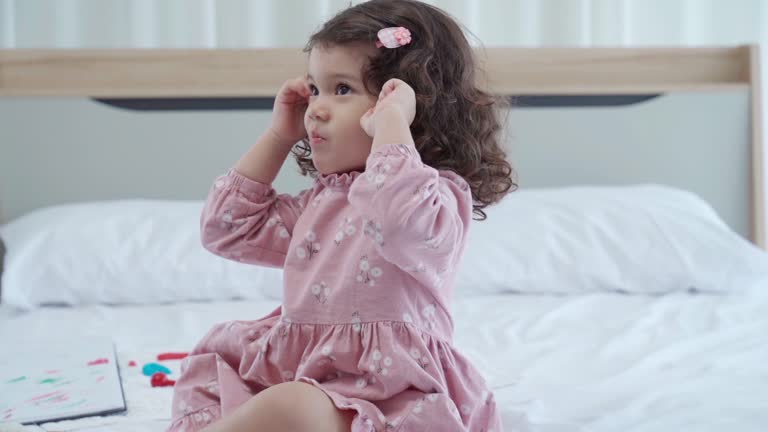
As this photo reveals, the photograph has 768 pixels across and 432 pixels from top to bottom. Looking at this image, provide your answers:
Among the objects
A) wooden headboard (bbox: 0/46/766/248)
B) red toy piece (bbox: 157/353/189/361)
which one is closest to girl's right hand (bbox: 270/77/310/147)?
red toy piece (bbox: 157/353/189/361)

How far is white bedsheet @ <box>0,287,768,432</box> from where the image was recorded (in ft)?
3.37

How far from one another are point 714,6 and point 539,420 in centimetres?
183

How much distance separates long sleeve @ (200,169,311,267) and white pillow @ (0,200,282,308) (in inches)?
28.8

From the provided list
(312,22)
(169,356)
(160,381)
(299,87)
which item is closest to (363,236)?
(299,87)

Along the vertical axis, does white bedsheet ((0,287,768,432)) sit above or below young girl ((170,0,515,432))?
below

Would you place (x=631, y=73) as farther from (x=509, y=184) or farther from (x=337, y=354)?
(x=337, y=354)

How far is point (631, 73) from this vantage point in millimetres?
2342

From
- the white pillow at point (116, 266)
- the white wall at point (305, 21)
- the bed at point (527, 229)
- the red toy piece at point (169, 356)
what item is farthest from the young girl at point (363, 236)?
the white wall at point (305, 21)

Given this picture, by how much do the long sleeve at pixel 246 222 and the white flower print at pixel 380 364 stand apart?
0.24 m

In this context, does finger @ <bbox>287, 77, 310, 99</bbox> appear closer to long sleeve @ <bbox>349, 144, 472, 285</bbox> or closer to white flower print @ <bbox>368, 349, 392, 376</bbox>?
long sleeve @ <bbox>349, 144, 472, 285</bbox>

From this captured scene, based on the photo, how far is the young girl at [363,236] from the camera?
2.72ft

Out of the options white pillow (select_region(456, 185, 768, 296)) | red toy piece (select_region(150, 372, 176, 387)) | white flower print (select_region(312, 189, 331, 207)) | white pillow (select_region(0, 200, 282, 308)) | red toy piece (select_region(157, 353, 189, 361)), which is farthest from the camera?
white pillow (select_region(456, 185, 768, 296))

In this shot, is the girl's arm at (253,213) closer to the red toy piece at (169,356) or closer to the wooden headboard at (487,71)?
the red toy piece at (169,356)

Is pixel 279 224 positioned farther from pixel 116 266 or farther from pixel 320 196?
pixel 116 266
